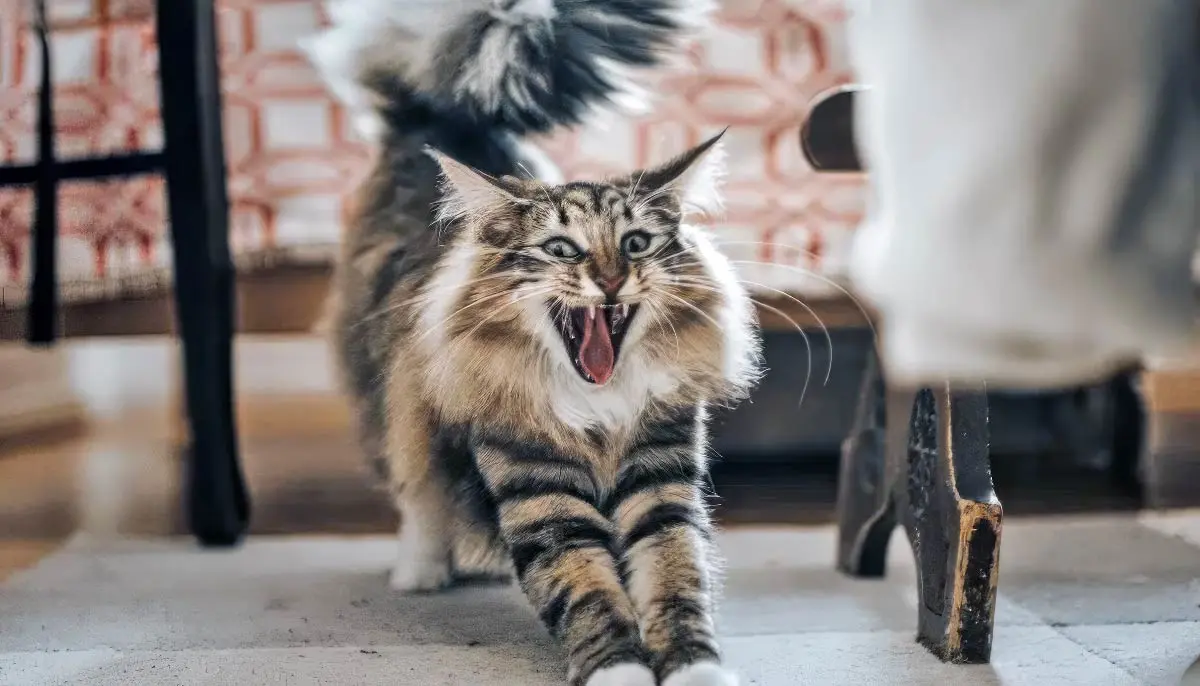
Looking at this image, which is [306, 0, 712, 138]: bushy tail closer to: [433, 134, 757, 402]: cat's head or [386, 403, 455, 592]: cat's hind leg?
[433, 134, 757, 402]: cat's head

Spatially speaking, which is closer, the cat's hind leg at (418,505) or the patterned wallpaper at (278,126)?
the cat's hind leg at (418,505)

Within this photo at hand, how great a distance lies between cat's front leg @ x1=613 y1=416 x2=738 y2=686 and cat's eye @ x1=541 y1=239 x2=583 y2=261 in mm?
140

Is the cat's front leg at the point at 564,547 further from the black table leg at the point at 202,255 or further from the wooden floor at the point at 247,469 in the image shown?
the black table leg at the point at 202,255

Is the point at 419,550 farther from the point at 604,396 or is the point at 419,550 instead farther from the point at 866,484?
the point at 866,484

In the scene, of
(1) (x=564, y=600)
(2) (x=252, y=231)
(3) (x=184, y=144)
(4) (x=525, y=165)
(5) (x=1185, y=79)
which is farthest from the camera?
(2) (x=252, y=231)

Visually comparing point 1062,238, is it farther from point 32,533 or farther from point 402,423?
point 32,533

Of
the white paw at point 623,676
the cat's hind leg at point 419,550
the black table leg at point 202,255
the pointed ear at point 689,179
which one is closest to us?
the white paw at point 623,676

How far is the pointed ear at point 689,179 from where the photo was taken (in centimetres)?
72

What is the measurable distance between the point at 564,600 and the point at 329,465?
0.57 m

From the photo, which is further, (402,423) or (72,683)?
(402,423)

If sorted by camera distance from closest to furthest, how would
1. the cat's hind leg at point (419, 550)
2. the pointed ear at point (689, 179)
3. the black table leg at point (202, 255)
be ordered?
the pointed ear at point (689, 179) → the cat's hind leg at point (419, 550) → the black table leg at point (202, 255)

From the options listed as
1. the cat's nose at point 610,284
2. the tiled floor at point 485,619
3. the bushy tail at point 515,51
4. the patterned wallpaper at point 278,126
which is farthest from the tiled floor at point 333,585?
the bushy tail at point 515,51

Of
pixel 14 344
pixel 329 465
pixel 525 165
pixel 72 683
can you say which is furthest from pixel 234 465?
pixel 525 165

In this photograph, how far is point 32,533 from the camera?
3.36ft
